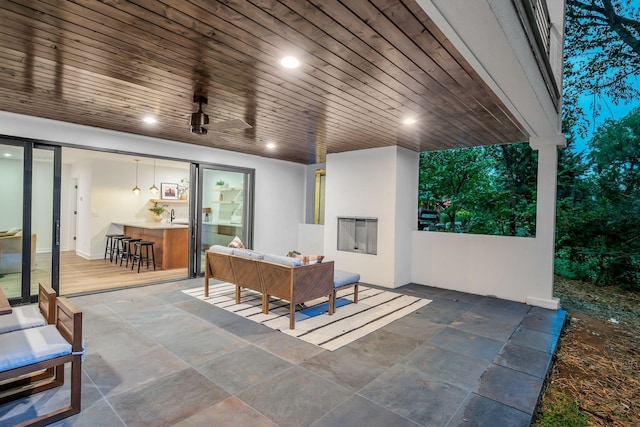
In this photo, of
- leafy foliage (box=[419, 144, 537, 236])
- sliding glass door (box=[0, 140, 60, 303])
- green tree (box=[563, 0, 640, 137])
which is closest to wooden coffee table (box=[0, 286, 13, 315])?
sliding glass door (box=[0, 140, 60, 303])

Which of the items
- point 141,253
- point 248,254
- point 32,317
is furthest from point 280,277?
point 141,253

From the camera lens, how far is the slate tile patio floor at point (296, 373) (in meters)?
2.10

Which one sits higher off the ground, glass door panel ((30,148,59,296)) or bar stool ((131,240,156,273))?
glass door panel ((30,148,59,296))

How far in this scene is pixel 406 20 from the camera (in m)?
1.95

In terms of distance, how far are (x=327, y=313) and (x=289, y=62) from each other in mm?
2906

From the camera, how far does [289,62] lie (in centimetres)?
256

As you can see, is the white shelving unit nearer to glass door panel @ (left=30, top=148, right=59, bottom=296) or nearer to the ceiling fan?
glass door panel @ (left=30, top=148, right=59, bottom=296)

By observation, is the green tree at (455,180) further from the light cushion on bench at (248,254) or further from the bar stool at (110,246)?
the bar stool at (110,246)

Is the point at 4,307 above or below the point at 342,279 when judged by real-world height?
above

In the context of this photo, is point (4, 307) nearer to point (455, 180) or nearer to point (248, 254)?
point (248, 254)

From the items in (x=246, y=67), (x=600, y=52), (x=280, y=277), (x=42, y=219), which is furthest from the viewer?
(x=600, y=52)

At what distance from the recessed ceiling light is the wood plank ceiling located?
0.20 feet

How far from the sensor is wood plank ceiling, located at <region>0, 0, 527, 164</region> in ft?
6.34

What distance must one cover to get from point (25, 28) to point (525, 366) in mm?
4482
